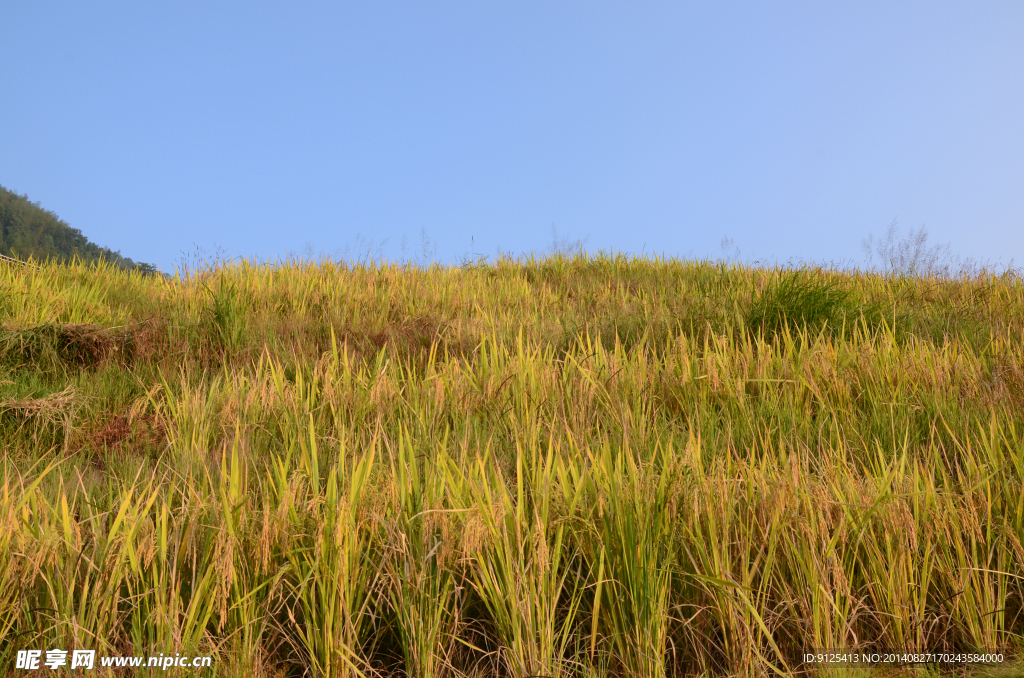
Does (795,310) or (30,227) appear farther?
(30,227)

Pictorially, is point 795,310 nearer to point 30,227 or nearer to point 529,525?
point 529,525

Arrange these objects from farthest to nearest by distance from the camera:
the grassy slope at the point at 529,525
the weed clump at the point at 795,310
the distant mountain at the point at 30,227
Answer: the distant mountain at the point at 30,227
the weed clump at the point at 795,310
the grassy slope at the point at 529,525

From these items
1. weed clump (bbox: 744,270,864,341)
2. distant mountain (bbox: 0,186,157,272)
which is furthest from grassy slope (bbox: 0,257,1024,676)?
distant mountain (bbox: 0,186,157,272)

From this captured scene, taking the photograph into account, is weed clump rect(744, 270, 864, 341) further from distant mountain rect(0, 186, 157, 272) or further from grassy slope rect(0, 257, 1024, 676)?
→ distant mountain rect(0, 186, 157, 272)

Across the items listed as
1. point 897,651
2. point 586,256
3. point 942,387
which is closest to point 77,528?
point 897,651

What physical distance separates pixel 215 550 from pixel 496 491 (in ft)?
2.02

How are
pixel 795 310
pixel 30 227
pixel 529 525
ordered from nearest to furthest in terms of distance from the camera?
pixel 529 525, pixel 795 310, pixel 30 227

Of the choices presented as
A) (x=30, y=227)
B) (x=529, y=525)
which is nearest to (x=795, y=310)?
(x=529, y=525)

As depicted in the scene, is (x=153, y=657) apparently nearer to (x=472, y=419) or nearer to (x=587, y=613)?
(x=587, y=613)

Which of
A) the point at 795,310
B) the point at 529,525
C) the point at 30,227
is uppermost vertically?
the point at 30,227

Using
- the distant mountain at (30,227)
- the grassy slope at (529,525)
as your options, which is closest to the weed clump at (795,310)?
the grassy slope at (529,525)

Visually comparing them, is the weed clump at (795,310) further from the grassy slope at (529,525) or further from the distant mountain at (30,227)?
the distant mountain at (30,227)

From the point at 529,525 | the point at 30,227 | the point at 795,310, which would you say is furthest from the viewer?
the point at 30,227

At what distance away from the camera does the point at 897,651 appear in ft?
Result: 4.19
